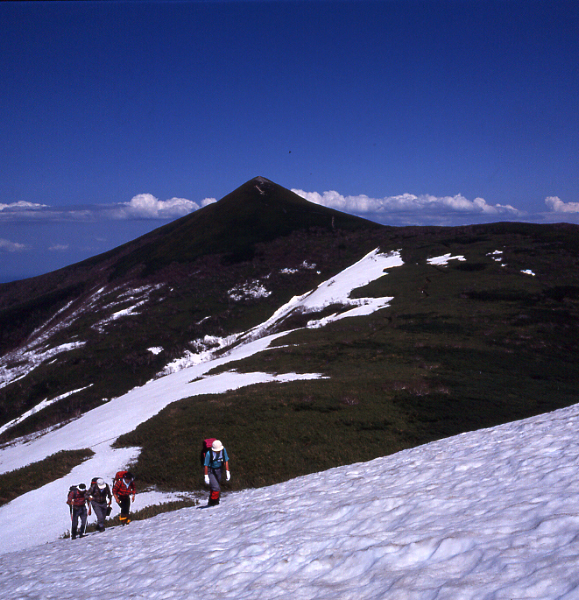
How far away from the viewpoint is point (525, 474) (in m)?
9.01

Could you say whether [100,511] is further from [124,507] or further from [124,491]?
[124,491]

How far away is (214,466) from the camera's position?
48.8 ft

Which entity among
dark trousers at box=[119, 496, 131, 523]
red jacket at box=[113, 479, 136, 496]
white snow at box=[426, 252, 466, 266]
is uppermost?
white snow at box=[426, 252, 466, 266]

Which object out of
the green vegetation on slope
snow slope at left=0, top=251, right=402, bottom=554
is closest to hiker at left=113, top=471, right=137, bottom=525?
snow slope at left=0, top=251, right=402, bottom=554

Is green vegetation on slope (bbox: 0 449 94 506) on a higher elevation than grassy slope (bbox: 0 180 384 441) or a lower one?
lower

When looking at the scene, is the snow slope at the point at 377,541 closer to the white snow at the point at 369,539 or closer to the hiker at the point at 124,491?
the white snow at the point at 369,539

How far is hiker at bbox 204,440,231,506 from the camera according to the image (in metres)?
14.8

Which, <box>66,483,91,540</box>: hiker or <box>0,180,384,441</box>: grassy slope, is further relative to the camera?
<box>0,180,384,441</box>: grassy slope

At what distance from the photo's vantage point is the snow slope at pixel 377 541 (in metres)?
5.63

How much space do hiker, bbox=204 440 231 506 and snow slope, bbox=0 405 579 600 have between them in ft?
3.11

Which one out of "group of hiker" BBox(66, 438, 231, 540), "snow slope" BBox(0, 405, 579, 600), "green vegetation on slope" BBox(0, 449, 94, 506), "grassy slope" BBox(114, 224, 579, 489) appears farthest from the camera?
"green vegetation on slope" BBox(0, 449, 94, 506)

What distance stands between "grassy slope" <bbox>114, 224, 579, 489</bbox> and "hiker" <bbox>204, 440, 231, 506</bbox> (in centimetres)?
329

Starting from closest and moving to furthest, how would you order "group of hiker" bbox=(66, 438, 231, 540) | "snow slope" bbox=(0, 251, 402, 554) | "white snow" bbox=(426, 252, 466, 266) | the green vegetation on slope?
1. "group of hiker" bbox=(66, 438, 231, 540)
2. "snow slope" bbox=(0, 251, 402, 554)
3. the green vegetation on slope
4. "white snow" bbox=(426, 252, 466, 266)

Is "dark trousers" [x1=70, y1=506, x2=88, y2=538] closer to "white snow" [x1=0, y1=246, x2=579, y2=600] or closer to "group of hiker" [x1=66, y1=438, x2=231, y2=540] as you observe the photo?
"group of hiker" [x1=66, y1=438, x2=231, y2=540]
